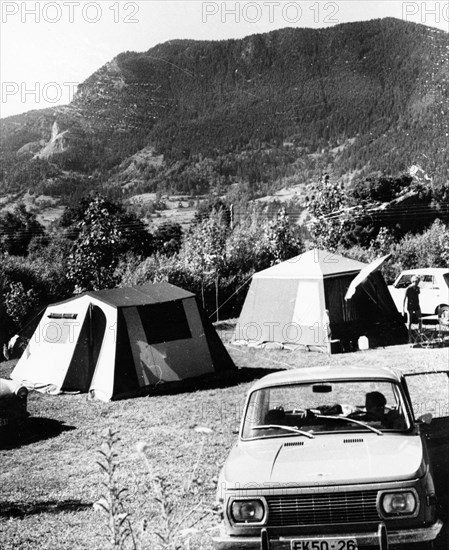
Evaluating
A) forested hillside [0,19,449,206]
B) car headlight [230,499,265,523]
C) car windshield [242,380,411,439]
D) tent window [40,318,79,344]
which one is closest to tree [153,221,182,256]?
forested hillside [0,19,449,206]

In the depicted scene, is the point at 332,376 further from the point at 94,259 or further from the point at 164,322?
the point at 94,259

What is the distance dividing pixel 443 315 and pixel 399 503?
14.5m

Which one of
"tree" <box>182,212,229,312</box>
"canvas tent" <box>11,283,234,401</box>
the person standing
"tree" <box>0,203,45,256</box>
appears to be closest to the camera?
"canvas tent" <box>11,283,234,401</box>

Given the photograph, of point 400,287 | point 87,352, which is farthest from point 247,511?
point 400,287

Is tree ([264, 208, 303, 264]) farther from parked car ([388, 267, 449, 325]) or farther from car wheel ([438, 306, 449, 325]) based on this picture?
car wheel ([438, 306, 449, 325])

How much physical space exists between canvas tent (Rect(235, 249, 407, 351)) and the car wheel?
1378mm

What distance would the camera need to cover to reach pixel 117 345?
11359mm

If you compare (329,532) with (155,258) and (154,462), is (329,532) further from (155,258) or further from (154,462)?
(155,258)

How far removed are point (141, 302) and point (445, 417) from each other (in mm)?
5657

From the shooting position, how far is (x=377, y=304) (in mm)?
16500

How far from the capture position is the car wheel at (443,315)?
17.3m

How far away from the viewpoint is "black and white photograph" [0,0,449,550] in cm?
405

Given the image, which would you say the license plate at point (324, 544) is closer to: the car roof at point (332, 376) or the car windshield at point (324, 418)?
the car windshield at point (324, 418)

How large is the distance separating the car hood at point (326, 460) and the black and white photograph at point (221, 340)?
0.02 metres
